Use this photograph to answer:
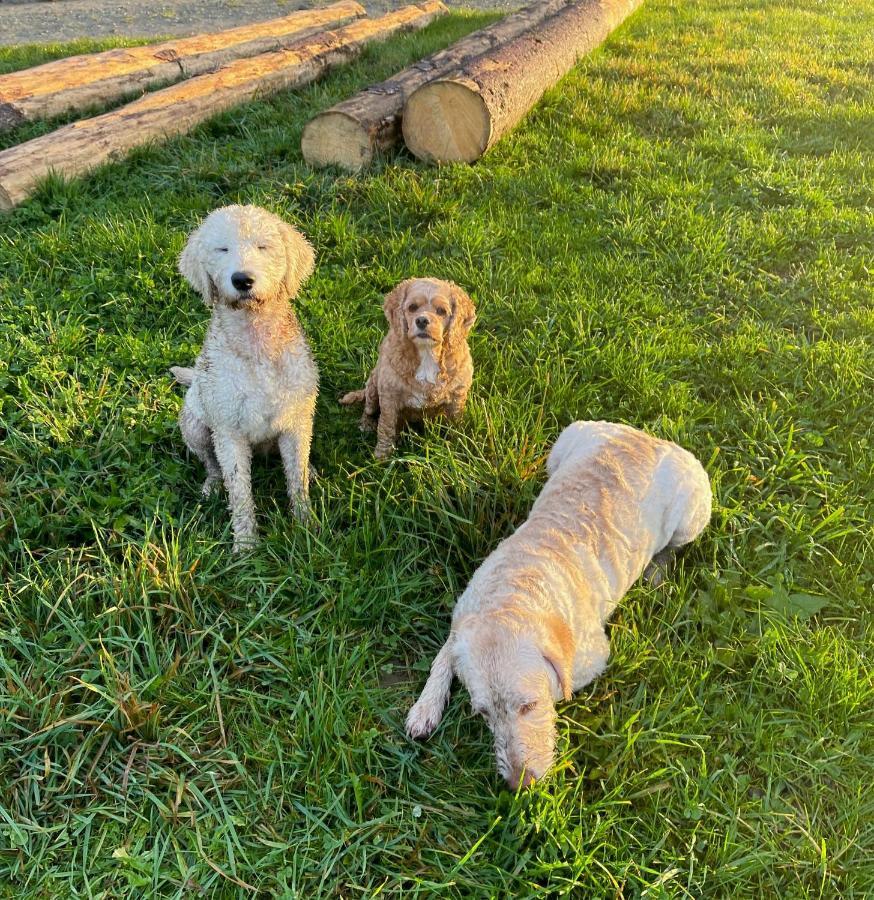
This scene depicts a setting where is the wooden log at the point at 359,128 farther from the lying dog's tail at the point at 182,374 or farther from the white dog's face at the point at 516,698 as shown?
the white dog's face at the point at 516,698

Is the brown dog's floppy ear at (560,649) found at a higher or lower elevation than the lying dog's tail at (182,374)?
lower

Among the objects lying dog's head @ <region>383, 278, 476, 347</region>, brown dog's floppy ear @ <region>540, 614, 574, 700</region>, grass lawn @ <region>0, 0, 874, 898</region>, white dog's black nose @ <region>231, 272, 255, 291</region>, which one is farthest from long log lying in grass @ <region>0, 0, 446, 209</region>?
brown dog's floppy ear @ <region>540, 614, 574, 700</region>

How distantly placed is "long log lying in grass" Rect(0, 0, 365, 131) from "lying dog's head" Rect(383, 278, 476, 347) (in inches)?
231

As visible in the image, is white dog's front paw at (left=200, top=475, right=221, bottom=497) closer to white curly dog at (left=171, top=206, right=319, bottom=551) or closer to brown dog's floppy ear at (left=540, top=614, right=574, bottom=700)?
white curly dog at (left=171, top=206, right=319, bottom=551)

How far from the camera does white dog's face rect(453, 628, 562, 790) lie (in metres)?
2.27

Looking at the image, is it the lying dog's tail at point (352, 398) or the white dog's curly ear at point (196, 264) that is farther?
the lying dog's tail at point (352, 398)

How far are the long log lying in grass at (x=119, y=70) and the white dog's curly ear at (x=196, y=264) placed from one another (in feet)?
17.9

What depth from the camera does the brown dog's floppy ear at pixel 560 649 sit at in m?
2.35

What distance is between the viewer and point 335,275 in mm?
5090

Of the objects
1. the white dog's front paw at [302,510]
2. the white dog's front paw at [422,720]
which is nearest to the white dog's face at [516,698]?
the white dog's front paw at [422,720]

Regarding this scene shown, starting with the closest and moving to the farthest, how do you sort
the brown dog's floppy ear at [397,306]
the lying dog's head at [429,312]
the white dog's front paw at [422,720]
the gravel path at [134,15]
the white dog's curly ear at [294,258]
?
1. the white dog's front paw at [422,720]
2. the white dog's curly ear at [294,258]
3. the lying dog's head at [429,312]
4. the brown dog's floppy ear at [397,306]
5. the gravel path at [134,15]

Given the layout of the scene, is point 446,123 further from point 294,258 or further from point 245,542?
point 245,542

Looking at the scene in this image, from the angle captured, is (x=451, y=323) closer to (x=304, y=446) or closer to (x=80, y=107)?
(x=304, y=446)

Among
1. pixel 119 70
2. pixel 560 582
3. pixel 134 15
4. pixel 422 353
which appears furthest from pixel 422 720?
pixel 134 15
